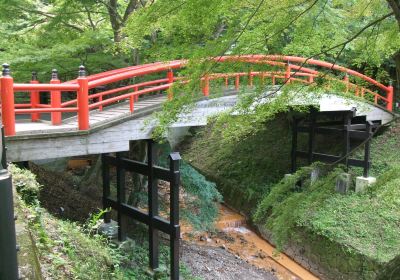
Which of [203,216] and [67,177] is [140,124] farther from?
[67,177]

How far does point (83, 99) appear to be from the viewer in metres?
5.72

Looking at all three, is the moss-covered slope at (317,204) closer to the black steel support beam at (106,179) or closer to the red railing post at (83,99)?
the red railing post at (83,99)

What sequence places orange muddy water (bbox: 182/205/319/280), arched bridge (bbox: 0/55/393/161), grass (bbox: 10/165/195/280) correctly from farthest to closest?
orange muddy water (bbox: 182/205/319/280) < arched bridge (bbox: 0/55/393/161) < grass (bbox: 10/165/195/280)

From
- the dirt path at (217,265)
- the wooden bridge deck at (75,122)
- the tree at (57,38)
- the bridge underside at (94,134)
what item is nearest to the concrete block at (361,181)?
the dirt path at (217,265)

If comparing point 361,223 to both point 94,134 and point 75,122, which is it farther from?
point 75,122

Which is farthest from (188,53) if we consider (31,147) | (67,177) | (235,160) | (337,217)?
(235,160)

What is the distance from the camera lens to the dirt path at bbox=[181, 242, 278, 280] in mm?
9102

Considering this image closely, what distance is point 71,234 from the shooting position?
4.29m

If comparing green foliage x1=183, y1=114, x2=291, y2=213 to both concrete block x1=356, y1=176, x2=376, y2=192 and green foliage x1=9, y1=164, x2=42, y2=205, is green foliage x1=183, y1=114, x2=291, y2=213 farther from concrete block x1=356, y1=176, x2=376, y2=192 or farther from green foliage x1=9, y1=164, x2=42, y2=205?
green foliage x1=9, y1=164, x2=42, y2=205

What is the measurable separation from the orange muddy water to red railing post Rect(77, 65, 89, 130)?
6096 mm

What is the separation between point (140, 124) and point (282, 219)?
3086 mm

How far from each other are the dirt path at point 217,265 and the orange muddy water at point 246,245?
1.34 ft

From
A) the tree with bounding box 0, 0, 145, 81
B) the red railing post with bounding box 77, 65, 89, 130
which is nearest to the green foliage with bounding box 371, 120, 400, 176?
the tree with bounding box 0, 0, 145, 81

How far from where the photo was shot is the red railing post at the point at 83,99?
18.7 feet
